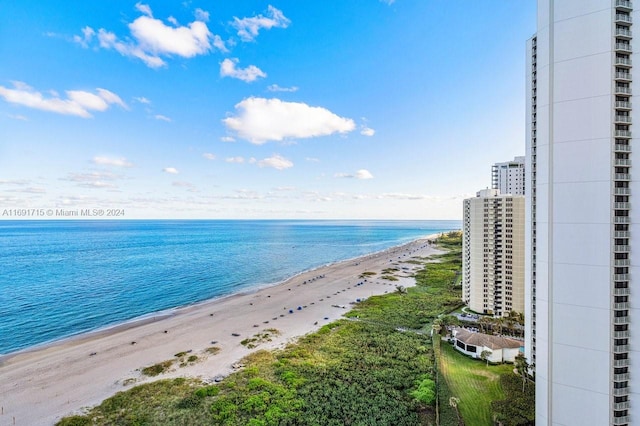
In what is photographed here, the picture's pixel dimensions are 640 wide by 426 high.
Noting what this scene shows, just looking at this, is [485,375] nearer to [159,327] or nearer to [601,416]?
[601,416]

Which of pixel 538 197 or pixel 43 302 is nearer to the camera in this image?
pixel 538 197

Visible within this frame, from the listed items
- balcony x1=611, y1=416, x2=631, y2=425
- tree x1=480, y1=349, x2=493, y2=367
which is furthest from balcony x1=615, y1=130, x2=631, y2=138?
tree x1=480, y1=349, x2=493, y2=367

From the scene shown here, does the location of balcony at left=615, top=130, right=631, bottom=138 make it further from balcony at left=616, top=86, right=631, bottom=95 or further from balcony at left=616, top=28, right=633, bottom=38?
balcony at left=616, top=28, right=633, bottom=38

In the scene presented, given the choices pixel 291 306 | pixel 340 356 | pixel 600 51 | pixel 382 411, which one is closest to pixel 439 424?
pixel 382 411

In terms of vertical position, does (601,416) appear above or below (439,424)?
above

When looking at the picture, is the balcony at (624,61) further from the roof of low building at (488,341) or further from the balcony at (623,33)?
the roof of low building at (488,341)
